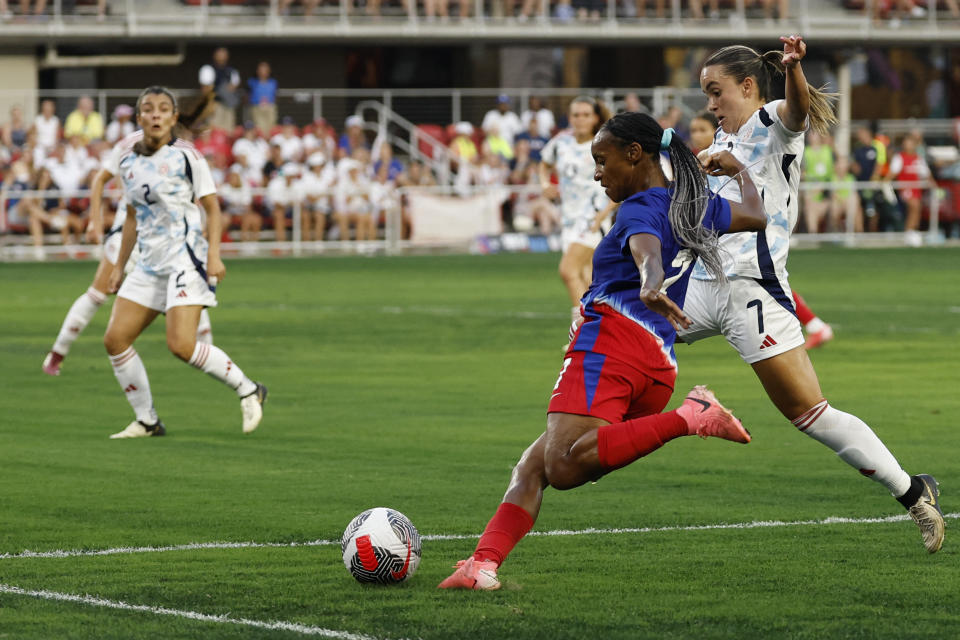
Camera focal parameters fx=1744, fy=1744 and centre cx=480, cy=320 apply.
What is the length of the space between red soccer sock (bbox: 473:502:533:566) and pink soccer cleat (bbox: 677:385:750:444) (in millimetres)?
723

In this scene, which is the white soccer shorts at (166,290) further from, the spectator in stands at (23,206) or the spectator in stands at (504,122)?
the spectator in stands at (504,122)

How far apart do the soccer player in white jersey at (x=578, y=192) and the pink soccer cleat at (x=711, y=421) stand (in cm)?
1018

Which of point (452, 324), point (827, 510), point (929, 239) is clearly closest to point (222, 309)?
point (452, 324)

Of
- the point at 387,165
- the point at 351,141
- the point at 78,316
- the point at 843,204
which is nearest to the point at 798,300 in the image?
the point at 78,316

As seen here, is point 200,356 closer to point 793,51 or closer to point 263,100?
point 793,51

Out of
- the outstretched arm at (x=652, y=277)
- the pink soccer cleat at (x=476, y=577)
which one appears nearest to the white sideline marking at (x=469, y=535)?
the pink soccer cleat at (x=476, y=577)

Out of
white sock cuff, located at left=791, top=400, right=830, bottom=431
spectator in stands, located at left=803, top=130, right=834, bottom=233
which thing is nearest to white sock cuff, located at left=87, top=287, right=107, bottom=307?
white sock cuff, located at left=791, top=400, right=830, bottom=431

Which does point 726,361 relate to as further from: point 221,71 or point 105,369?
point 221,71

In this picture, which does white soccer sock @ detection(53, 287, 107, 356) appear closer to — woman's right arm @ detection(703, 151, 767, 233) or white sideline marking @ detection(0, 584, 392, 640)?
white sideline marking @ detection(0, 584, 392, 640)

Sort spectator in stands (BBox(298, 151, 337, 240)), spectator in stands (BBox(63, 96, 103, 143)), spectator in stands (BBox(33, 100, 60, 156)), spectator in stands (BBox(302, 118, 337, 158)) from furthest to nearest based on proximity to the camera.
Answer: spectator in stands (BBox(302, 118, 337, 158)) → spectator in stands (BBox(63, 96, 103, 143)) → spectator in stands (BBox(298, 151, 337, 240)) → spectator in stands (BBox(33, 100, 60, 156))

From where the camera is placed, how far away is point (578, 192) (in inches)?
682

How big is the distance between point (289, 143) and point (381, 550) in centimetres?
2836

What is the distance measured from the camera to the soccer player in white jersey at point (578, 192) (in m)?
16.5

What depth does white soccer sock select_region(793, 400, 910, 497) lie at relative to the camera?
23.3 ft
